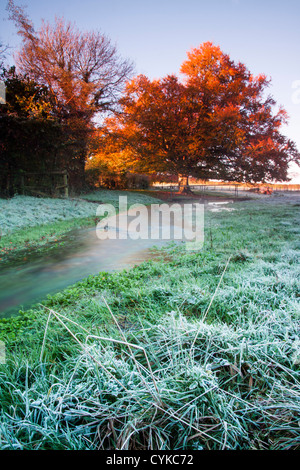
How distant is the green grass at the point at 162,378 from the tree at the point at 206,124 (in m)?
16.3

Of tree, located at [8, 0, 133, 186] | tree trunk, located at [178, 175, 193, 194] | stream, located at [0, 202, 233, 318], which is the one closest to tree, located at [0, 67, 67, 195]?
tree, located at [8, 0, 133, 186]

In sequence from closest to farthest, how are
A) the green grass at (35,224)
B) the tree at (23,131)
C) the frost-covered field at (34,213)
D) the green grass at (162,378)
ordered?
the green grass at (162,378) → the green grass at (35,224) → the frost-covered field at (34,213) → the tree at (23,131)

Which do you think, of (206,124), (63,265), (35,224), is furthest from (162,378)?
(206,124)

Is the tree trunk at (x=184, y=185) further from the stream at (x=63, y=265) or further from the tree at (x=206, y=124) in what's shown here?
the stream at (x=63, y=265)

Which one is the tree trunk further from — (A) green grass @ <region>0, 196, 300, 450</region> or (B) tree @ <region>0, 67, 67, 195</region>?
(A) green grass @ <region>0, 196, 300, 450</region>

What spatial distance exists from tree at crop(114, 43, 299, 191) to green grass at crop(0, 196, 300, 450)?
16309 mm

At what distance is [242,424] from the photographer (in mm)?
1045

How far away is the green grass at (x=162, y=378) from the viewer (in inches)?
39.2

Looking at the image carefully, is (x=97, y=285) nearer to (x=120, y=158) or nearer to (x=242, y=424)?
(x=242, y=424)

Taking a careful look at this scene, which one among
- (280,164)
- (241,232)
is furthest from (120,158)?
(241,232)

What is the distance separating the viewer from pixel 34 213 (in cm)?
877

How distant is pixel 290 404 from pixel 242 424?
0.84ft

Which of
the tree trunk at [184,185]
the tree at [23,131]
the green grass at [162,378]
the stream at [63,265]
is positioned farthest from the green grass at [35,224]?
the tree trunk at [184,185]

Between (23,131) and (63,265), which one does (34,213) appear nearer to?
(63,265)
